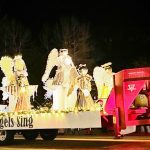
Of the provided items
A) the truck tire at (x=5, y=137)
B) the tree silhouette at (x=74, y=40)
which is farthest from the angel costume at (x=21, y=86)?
the tree silhouette at (x=74, y=40)

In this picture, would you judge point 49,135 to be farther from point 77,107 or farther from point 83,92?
point 77,107

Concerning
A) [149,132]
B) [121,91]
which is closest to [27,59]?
[149,132]

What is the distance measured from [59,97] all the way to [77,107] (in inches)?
31.9

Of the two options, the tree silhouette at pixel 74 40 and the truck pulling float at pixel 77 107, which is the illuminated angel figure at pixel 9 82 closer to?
the truck pulling float at pixel 77 107

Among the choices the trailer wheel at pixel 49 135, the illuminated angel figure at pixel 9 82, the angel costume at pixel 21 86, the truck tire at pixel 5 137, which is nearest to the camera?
the truck tire at pixel 5 137

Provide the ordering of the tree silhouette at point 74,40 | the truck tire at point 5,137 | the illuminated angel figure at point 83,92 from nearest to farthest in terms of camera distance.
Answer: the illuminated angel figure at point 83,92
the truck tire at point 5,137
the tree silhouette at point 74,40

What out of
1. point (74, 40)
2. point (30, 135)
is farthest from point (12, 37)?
point (30, 135)

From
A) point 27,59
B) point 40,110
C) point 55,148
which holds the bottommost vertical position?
point 55,148

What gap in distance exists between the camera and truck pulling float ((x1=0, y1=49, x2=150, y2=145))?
1586 cm

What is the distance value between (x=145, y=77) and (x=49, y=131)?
634cm

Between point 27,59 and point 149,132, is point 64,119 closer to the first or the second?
point 149,132

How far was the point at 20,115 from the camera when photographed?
712 inches

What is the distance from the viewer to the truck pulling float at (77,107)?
15.9 metres

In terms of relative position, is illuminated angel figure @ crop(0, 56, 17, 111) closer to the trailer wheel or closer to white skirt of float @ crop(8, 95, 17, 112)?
white skirt of float @ crop(8, 95, 17, 112)
